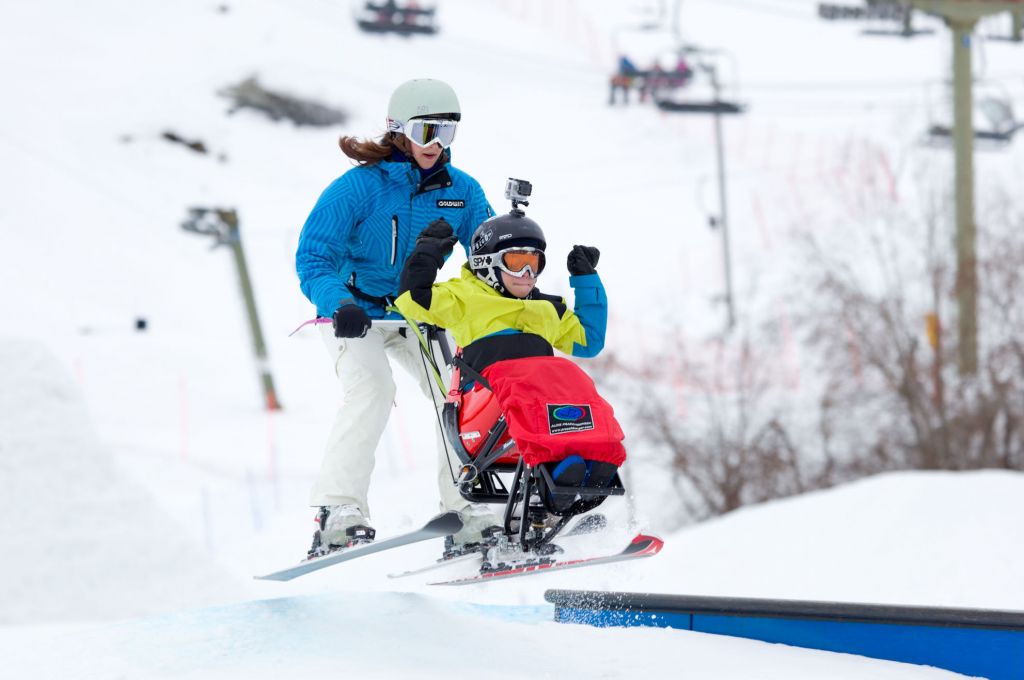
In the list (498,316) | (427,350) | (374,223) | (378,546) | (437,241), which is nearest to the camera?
(437,241)

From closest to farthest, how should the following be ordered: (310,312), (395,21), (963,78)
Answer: (963,78)
(310,312)
(395,21)

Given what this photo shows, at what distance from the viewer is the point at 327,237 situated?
548 cm

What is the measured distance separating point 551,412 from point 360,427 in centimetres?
111

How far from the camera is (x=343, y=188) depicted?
5531 millimetres

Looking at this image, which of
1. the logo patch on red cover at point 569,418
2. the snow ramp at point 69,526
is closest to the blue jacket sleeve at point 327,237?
the logo patch on red cover at point 569,418

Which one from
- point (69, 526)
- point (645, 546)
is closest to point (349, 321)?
point (645, 546)

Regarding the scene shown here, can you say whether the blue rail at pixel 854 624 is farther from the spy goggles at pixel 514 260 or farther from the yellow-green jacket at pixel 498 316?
the spy goggles at pixel 514 260

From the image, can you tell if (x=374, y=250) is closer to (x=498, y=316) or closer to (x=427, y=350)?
(x=427, y=350)

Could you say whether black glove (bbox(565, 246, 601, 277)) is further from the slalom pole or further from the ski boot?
the ski boot

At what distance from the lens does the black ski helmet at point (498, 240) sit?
204 inches

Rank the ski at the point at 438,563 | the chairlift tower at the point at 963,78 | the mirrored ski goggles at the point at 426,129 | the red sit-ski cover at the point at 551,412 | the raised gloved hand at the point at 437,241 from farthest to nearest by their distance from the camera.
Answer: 1. the chairlift tower at the point at 963,78
2. the ski at the point at 438,563
3. the mirrored ski goggles at the point at 426,129
4. the red sit-ski cover at the point at 551,412
5. the raised gloved hand at the point at 437,241

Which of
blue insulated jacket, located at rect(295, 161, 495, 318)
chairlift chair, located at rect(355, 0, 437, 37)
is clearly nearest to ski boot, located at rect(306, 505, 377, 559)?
blue insulated jacket, located at rect(295, 161, 495, 318)

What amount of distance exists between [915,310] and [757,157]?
78.0 feet

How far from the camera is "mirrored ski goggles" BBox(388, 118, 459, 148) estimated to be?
548 centimetres
